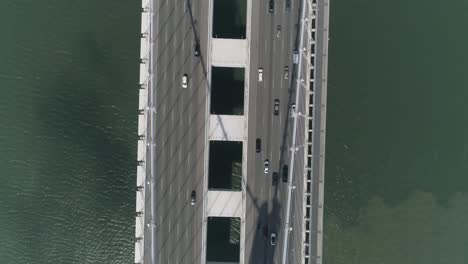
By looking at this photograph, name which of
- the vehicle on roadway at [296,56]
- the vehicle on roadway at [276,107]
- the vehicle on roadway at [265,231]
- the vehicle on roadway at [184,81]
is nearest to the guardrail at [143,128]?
the vehicle on roadway at [184,81]

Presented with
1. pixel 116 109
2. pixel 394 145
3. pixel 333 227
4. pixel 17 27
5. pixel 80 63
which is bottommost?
pixel 333 227

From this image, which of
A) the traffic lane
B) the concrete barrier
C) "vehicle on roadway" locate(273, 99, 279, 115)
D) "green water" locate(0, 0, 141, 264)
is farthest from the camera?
"green water" locate(0, 0, 141, 264)

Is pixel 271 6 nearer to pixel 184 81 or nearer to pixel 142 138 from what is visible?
pixel 184 81

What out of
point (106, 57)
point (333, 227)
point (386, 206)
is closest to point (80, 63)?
point (106, 57)

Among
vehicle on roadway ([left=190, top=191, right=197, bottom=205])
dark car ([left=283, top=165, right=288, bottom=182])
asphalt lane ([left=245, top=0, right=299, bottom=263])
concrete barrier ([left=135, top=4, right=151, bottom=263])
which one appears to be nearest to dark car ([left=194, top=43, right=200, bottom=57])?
concrete barrier ([left=135, top=4, right=151, bottom=263])

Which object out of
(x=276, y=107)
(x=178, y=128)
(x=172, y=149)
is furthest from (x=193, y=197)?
(x=276, y=107)

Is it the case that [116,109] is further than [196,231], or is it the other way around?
[116,109]

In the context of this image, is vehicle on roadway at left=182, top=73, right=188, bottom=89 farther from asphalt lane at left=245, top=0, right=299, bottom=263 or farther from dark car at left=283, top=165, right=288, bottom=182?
dark car at left=283, top=165, right=288, bottom=182

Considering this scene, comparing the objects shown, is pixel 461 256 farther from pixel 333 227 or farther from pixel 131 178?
pixel 131 178
